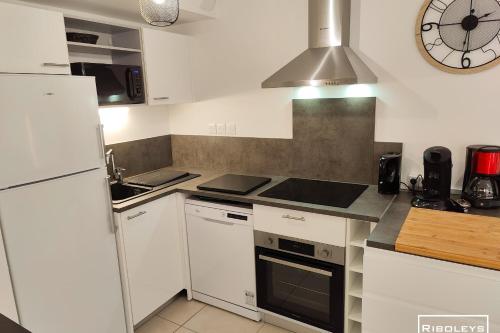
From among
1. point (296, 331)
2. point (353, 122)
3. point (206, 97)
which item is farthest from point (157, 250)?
point (353, 122)

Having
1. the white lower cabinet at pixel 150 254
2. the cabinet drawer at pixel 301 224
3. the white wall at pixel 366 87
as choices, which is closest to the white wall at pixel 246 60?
the white wall at pixel 366 87

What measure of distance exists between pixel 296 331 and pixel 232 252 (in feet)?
2.22

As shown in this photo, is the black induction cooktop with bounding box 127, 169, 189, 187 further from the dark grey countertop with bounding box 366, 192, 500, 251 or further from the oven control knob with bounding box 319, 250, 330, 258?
the dark grey countertop with bounding box 366, 192, 500, 251

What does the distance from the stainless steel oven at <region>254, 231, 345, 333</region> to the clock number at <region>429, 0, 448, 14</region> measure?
148 cm

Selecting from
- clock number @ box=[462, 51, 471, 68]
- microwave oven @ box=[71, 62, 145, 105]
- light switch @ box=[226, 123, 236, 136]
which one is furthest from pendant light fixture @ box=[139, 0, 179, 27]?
clock number @ box=[462, 51, 471, 68]

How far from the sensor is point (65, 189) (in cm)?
180

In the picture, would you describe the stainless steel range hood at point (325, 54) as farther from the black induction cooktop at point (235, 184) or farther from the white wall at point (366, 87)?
the black induction cooktop at point (235, 184)

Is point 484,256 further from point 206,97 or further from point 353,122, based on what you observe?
point 206,97

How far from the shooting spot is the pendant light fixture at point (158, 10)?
4.59 ft

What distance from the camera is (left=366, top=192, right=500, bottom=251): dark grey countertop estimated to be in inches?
59.2

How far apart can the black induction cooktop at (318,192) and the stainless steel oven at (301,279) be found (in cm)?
25

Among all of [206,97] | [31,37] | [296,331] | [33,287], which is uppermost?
[31,37]

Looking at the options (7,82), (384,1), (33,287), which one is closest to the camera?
(7,82)

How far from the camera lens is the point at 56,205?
5.79 feet
